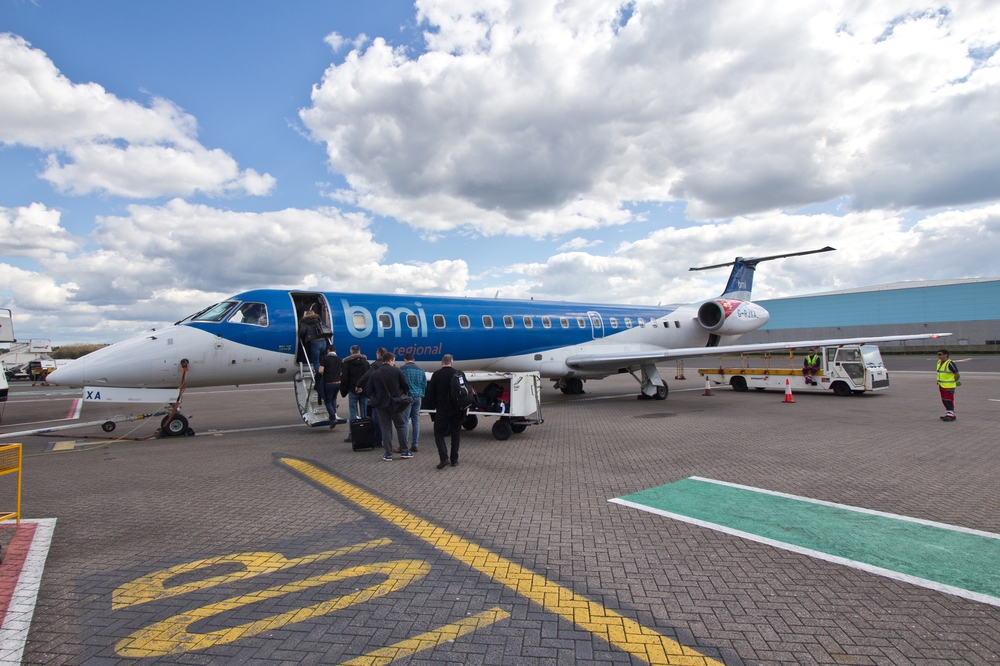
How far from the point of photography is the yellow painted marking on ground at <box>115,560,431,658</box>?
10.5ft

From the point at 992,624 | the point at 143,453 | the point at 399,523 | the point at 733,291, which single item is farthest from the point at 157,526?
the point at 733,291

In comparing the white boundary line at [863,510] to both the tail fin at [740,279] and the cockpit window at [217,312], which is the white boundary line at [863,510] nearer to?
the cockpit window at [217,312]

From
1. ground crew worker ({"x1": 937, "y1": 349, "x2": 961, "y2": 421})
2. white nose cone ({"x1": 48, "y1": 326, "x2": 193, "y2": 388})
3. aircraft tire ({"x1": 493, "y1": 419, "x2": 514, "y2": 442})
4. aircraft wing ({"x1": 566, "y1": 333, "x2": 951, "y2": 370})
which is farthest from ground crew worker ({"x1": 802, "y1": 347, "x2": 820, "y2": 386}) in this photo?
white nose cone ({"x1": 48, "y1": 326, "x2": 193, "y2": 388})

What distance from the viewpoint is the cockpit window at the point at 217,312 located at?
11805 millimetres

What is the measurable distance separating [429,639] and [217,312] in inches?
428

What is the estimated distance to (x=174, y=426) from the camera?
11750mm

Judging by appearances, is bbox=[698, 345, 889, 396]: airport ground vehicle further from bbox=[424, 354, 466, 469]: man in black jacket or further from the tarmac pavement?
bbox=[424, 354, 466, 469]: man in black jacket

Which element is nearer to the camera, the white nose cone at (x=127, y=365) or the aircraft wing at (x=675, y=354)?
the white nose cone at (x=127, y=365)

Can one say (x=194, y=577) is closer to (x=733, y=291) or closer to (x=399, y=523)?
(x=399, y=523)

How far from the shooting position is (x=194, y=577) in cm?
415

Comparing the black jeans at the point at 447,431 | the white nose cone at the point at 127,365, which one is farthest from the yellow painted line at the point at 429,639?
the white nose cone at the point at 127,365

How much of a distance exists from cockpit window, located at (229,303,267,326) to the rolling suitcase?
4278mm

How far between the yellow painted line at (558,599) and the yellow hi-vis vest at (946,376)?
12.1 m

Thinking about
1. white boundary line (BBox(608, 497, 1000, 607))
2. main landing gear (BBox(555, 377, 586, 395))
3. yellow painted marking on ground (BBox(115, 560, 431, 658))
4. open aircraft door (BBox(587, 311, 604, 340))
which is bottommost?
white boundary line (BBox(608, 497, 1000, 607))
